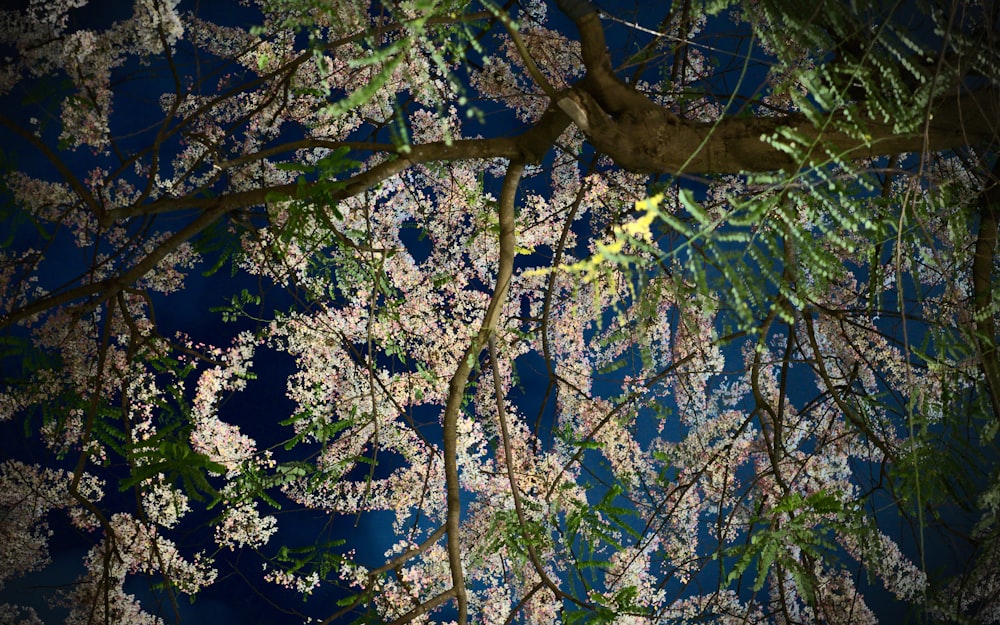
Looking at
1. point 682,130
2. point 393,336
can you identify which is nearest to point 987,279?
point 682,130

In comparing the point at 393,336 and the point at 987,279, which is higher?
the point at 393,336

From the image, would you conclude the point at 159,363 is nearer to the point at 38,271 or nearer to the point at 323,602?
the point at 38,271

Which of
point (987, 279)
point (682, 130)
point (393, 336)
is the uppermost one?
point (393, 336)

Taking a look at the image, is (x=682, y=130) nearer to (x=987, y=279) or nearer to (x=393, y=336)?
(x=987, y=279)

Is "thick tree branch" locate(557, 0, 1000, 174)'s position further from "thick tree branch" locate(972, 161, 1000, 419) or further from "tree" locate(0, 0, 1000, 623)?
"tree" locate(0, 0, 1000, 623)

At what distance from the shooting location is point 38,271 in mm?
2887

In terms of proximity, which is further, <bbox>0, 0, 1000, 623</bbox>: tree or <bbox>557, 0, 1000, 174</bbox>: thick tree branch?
<bbox>0, 0, 1000, 623</bbox>: tree

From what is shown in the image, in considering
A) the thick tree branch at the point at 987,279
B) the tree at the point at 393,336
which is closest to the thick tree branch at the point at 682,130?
the thick tree branch at the point at 987,279

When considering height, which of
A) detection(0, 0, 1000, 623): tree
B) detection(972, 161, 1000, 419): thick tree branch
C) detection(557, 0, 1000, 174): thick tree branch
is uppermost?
detection(0, 0, 1000, 623): tree

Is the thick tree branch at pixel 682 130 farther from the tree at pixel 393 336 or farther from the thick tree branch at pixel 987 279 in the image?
the tree at pixel 393 336

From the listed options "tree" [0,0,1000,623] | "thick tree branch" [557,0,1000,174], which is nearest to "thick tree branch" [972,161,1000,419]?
"thick tree branch" [557,0,1000,174]

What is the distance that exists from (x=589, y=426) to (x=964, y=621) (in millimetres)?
2006

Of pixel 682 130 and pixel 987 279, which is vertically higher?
pixel 682 130

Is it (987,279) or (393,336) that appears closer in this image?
(987,279)
